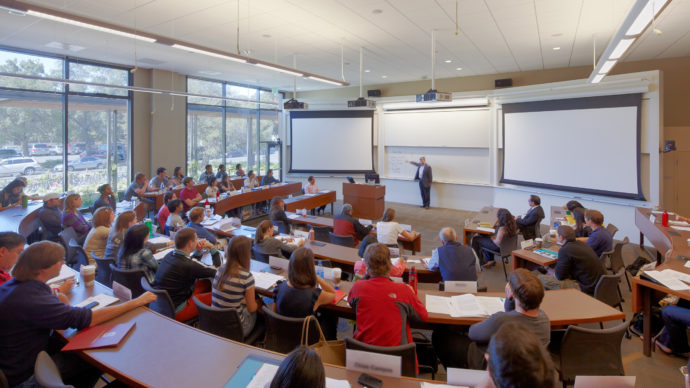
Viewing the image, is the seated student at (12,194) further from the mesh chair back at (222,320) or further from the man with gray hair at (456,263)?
the man with gray hair at (456,263)

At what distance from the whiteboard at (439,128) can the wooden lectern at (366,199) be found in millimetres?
2876

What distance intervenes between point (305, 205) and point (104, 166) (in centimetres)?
523

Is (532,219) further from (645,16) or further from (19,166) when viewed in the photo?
(19,166)

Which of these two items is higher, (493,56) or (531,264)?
(493,56)

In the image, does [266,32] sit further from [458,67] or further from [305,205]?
[458,67]

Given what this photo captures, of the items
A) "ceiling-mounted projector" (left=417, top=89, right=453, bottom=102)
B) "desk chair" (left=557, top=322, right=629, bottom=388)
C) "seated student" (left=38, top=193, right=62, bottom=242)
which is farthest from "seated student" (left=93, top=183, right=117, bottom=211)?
"desk chair" (left=557, top=322, right=629, bottom=388)

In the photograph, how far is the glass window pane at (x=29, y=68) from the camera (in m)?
7.50

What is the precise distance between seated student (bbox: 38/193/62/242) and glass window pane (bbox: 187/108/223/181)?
5.82m

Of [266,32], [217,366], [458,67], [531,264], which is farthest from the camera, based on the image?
[458,67]

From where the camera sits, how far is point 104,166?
30.9ft

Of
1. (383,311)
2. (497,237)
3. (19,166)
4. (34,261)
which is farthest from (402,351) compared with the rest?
(19,166)

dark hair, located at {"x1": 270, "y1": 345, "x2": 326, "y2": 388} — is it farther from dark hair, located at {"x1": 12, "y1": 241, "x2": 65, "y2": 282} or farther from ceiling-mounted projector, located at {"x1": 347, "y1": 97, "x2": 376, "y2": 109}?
ceiling-mounted projector, located at {"x1": 347, "y1": 97, "x2": 376, "y2": 109}

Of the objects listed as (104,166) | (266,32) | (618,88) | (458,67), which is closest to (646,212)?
(618,88)

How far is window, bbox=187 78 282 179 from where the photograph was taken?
36.9ft
